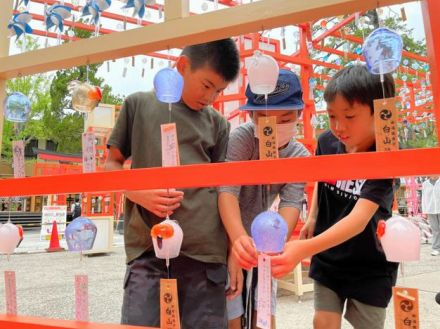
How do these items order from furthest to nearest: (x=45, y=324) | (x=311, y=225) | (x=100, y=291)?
(x=100, y=291) → (x=311, y=225) → (x=45, y=324)

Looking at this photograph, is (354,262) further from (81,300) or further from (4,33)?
(4,33)

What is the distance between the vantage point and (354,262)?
4.25 ft

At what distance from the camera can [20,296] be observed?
350cm

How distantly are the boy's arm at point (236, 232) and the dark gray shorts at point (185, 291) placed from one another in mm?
178

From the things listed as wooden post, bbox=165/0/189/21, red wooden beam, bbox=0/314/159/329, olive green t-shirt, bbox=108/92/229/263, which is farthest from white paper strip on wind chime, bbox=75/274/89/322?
wooden post, bbox=165/0/189/21

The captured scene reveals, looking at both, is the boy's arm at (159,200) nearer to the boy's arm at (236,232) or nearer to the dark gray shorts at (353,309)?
the boy's arm at (236,232)

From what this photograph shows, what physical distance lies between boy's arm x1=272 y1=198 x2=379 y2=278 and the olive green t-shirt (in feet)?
1.24

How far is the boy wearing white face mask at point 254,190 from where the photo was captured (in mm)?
1090

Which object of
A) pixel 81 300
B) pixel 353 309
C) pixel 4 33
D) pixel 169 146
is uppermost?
pixel 4 33

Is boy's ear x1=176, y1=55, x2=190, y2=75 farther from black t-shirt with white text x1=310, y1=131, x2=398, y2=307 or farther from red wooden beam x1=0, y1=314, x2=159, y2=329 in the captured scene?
red wooden beam x1=0, y1=314, x2=159, y2=329

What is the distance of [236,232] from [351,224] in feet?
0.98

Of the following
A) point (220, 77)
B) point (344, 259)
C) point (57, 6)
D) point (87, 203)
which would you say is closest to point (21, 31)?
point (57, 6)

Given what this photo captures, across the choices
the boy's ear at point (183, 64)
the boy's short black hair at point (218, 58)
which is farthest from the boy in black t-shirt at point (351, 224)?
the boy's ear at point (183, 64)

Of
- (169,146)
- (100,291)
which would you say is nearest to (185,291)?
(169,146)
